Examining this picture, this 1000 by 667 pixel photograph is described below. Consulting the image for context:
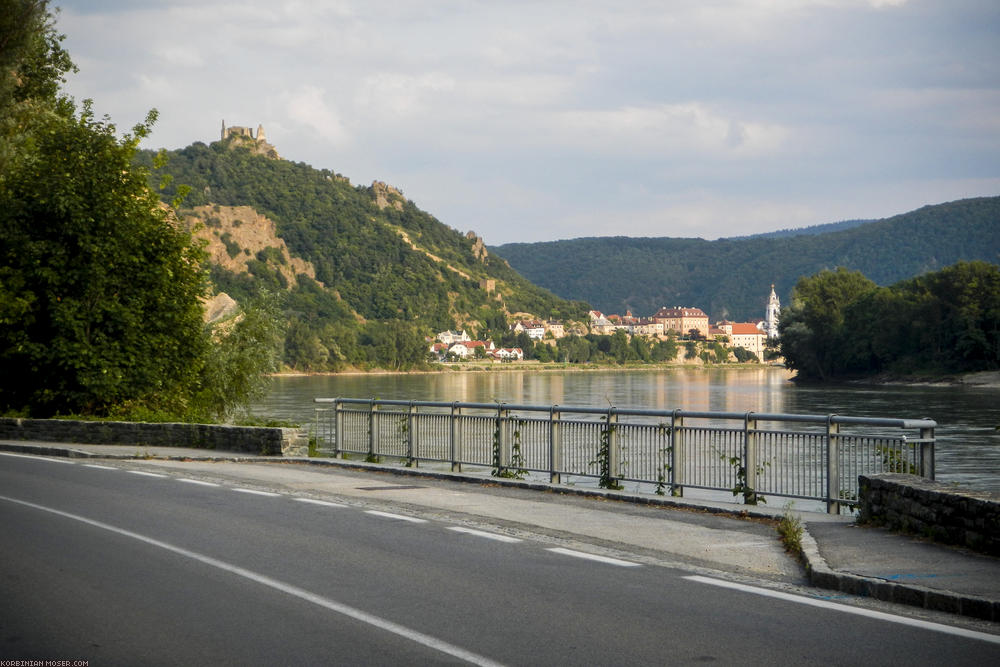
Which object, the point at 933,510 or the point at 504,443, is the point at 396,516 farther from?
the point at 933,510

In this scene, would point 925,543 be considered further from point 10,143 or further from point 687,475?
point 10,143

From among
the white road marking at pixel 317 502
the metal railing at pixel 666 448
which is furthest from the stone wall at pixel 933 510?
the white road marking at pixel 317 502

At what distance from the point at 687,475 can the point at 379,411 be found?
281 inches

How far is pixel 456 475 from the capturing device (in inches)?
630

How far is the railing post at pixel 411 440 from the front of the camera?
18.3m

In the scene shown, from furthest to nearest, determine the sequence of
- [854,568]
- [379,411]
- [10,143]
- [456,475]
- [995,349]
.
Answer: [995,349], [10,143], [379,411], [456,475], [854,568]

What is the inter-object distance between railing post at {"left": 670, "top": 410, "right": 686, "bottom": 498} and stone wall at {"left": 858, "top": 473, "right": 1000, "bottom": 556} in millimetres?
3423

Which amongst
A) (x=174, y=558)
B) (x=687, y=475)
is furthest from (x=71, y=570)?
(x=687, y=475)

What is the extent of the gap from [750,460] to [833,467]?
1.22m

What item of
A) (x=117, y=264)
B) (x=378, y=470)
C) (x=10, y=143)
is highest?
(x=10, y=143)

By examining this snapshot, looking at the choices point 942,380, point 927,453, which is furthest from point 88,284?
point 942,380

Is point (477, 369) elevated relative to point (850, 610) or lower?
lower

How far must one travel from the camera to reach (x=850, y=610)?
7.00m

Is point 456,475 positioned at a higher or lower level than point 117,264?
lower
